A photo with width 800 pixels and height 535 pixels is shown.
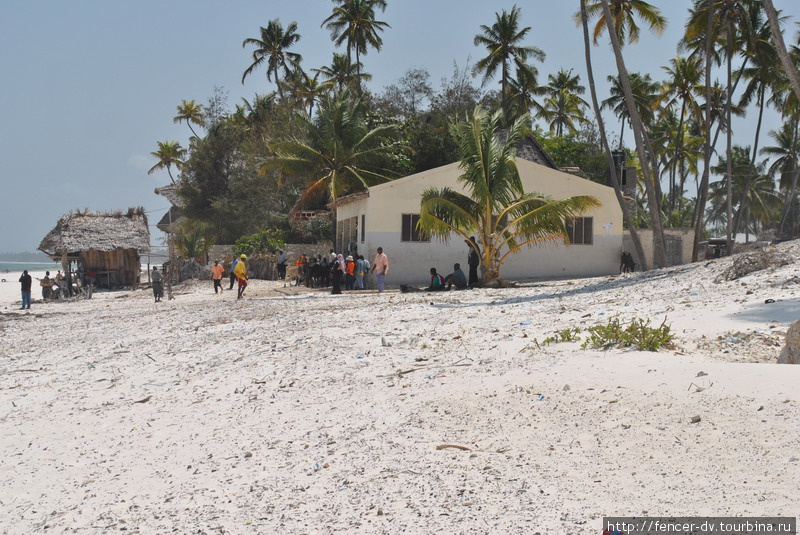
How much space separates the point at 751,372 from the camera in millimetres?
6023

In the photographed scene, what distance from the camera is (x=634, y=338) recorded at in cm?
764

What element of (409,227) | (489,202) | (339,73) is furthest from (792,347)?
(339,73)

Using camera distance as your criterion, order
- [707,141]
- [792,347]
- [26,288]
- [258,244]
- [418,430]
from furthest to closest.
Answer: [258,244]
[707,141]
[26,288]
[792,347]
[418,430]

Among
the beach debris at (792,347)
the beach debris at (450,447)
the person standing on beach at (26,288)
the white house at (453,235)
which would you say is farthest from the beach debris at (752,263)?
the person standing on beach at (26,288)

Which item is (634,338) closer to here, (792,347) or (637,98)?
(792,347)

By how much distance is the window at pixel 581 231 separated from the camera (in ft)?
87.4

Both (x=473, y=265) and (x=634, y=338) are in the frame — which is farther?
(x=473, y=265)

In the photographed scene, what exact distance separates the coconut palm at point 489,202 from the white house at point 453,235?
350 cm

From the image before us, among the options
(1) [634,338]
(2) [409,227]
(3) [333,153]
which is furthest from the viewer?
(3) [333,153]

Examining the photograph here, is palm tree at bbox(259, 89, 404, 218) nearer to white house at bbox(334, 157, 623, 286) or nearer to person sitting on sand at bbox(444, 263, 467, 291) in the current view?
white house at bbox(334, 157, 623, 286)

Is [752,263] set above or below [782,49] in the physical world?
below

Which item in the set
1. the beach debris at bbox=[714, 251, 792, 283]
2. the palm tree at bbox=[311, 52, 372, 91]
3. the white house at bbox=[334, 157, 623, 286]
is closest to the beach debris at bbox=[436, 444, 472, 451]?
the beach debris at bbox=[714, 251, 792, 283]

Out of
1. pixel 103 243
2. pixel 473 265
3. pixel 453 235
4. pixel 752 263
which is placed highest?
pixel 103 243

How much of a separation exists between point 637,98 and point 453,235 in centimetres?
2213
